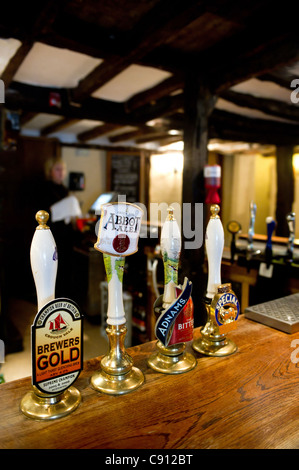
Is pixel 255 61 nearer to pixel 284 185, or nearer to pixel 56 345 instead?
pixel 56 345

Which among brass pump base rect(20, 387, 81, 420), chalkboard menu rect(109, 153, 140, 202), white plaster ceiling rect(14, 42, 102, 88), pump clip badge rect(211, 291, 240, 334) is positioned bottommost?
brass pump base rect(20, 387, 81, 420)

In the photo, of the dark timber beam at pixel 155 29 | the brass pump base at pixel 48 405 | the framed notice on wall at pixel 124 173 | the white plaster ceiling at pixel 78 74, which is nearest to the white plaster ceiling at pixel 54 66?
the white plaster ceiling at pixel 78 74

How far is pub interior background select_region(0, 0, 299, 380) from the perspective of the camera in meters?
2.59

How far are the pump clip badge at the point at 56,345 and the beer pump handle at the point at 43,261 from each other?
0.04m

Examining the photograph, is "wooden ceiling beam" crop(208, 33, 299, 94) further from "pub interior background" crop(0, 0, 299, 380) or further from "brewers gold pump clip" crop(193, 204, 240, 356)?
"brewers gold pump clip" crop(193, 204, 240, 356)

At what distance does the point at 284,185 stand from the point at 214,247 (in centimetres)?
609

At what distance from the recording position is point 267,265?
260 centimetres

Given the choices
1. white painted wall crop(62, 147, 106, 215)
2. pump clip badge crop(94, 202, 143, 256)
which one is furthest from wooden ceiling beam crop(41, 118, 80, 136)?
pump clip badge crop(94, 202, 143, 256)

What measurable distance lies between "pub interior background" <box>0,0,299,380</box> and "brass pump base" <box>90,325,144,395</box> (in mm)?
516

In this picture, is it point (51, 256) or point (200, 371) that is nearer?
point (51, 256)

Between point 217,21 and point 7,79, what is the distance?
219cm
